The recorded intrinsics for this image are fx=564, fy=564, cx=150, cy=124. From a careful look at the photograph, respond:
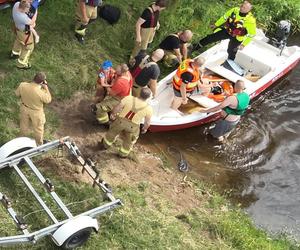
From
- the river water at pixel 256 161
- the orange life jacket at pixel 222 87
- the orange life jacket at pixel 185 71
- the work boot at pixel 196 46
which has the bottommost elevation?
the river water at pixel 256 161

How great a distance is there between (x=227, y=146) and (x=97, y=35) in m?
3.98

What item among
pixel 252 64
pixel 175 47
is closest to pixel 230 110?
pixel 175 47

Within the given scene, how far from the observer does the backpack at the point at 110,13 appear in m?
13.2

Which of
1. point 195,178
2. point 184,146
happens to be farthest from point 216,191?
point 184,146

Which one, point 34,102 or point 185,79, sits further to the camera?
point 185,79

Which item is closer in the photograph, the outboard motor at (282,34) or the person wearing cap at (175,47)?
the person wearing cap at (175,47)

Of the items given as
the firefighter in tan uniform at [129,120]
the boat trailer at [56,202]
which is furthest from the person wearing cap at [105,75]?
the boat trailer at [56,202]

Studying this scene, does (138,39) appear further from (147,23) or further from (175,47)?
(175,47)

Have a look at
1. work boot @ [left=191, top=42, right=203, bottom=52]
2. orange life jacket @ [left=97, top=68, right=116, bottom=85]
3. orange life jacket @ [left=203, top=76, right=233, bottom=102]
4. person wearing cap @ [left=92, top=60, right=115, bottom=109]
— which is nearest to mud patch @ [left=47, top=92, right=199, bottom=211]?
person wearing cap @ [left=92, top=60, right=115, bottom=109]

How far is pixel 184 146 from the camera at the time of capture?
38.3ft

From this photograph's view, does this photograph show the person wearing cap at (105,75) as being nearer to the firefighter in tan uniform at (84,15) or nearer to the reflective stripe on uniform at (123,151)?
the reflective stripe on uniform at (123,151)

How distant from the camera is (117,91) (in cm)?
1017

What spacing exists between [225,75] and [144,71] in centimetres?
307

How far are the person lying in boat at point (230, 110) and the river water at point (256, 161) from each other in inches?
14.7
